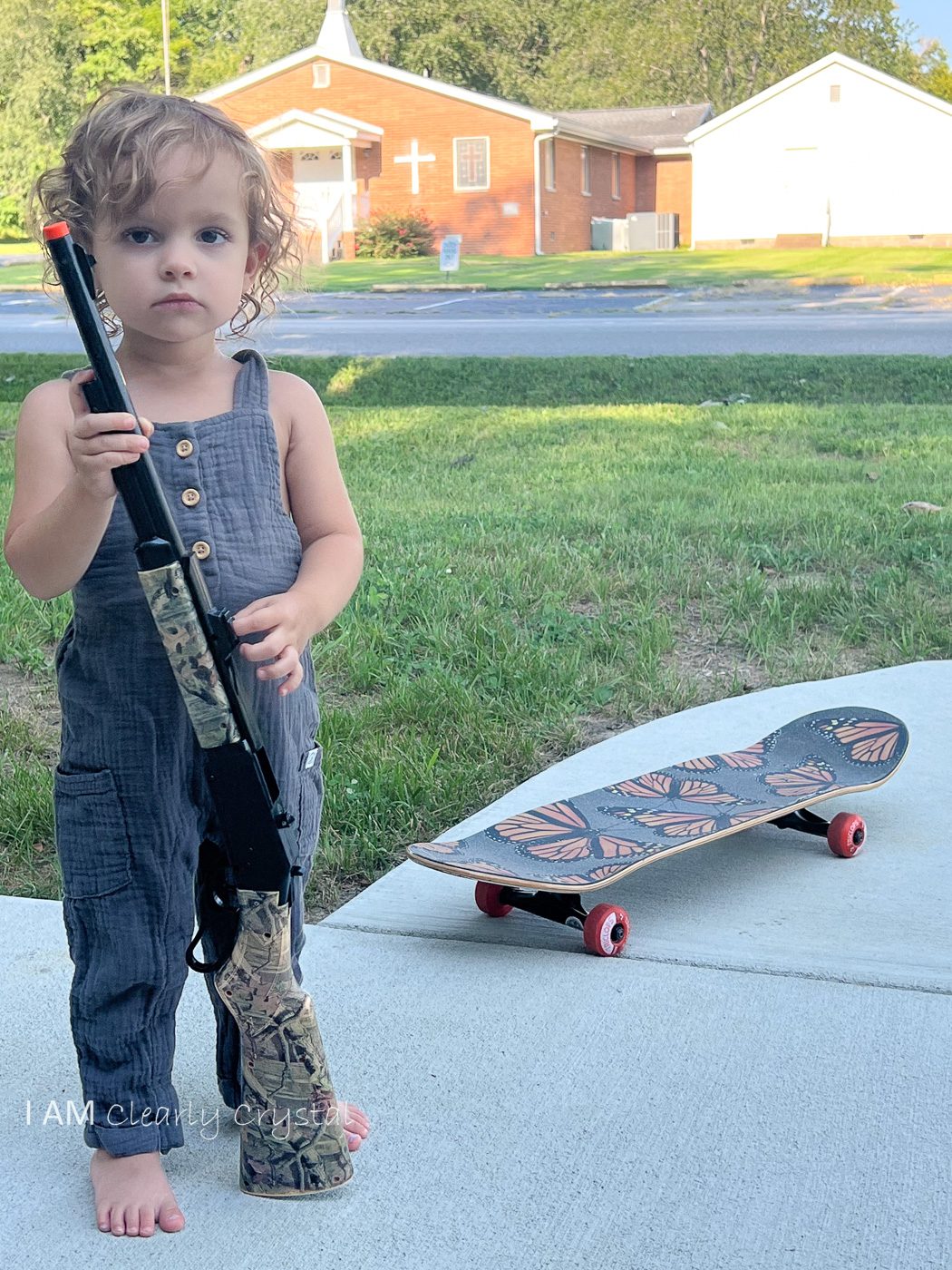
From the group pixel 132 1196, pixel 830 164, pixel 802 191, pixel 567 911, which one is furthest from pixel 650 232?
pixel 132 1196

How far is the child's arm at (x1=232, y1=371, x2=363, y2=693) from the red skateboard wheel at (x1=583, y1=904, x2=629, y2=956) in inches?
38.6

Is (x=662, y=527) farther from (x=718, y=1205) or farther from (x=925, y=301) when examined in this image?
(x=925, y=301)

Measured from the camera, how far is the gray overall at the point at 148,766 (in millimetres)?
1847

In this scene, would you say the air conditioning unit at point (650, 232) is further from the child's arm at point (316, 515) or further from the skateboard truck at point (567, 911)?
the child's arm at point (316, 515)

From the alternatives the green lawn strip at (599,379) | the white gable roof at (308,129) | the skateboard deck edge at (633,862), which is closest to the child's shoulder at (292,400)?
the skateboard deck edge at (633,862)

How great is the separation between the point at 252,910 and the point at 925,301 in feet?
73.0

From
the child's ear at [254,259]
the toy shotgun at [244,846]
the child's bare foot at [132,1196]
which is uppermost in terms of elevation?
the child's ear at [254,259]

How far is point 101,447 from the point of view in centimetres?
163

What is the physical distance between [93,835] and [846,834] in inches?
72.7

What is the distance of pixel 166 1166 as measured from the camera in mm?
2051

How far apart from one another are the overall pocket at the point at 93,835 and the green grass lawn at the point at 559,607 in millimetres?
1248

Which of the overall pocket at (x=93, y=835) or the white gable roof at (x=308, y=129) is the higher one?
the white gable roof at (x=308, y=129)

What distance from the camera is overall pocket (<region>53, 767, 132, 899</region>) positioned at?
1867 mm

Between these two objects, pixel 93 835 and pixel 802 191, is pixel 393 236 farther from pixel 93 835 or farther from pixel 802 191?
pixel 93 835
